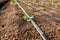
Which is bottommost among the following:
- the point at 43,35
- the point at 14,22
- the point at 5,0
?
the point at 5,0

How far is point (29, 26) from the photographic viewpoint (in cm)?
778

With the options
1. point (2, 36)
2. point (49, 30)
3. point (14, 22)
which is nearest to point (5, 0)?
point (14, 22)

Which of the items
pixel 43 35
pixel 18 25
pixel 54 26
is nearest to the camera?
pixel 43 35

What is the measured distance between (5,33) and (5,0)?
11.1 metres

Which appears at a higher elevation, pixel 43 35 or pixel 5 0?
pixel 43 35

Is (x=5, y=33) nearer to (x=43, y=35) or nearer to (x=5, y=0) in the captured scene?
(x=43, y=35)

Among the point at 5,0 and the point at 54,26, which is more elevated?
the point at 54,26

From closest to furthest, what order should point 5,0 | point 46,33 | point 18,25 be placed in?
point 46,33
point 18,25
point 5,0

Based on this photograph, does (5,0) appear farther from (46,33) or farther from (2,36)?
(46,33)

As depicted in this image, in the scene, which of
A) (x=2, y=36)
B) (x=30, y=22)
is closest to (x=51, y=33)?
(x=30, y=22)

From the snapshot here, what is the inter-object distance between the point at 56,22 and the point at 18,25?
201 centimetres

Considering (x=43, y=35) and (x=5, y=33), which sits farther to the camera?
(x=5, y=33)

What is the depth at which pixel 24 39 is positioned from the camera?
674 cm

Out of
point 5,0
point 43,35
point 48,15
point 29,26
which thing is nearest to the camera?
point 43,35
